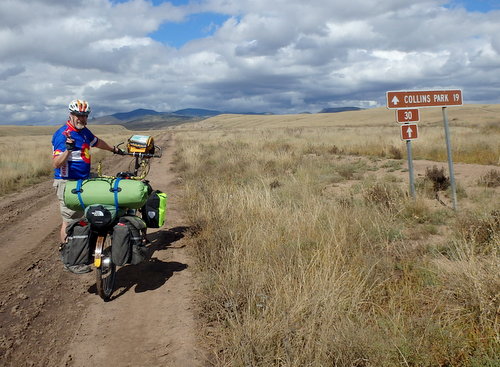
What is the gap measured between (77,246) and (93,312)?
2.37 ft

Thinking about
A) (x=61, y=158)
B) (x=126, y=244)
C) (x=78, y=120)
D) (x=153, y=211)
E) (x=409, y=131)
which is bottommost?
(x=126, y=244)

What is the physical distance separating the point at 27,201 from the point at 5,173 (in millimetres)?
4231

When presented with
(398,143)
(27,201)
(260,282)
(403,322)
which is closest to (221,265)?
(260,282)

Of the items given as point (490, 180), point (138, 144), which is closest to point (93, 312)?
point (138, 144)

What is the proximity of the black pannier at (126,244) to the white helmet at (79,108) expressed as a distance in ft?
4.66

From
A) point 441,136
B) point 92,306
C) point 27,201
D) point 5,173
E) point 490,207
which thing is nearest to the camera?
point 92,306

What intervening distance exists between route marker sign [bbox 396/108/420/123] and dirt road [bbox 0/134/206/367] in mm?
4685

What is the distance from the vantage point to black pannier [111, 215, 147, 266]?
399 cm

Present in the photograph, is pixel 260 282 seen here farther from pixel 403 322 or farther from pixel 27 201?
pixel 27 201

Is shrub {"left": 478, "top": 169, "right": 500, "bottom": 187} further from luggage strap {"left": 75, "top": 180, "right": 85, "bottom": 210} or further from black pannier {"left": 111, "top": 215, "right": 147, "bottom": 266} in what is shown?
luggage strap {"left": 75, "top": 180, "right": 85, "bottom": 210}

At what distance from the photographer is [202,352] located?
3119mm

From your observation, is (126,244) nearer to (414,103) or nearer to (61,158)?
(61,158)

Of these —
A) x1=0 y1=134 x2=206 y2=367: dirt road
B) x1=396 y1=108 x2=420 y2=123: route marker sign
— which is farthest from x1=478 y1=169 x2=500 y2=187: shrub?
x1=0 y1=134 x2=206 y2=367: dirt road

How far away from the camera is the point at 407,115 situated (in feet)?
23.6
